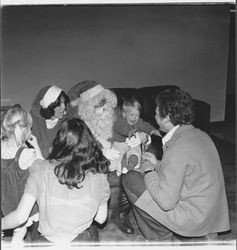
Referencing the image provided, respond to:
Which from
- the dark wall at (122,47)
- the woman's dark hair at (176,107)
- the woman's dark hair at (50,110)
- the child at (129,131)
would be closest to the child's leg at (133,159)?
the child at (129,131)

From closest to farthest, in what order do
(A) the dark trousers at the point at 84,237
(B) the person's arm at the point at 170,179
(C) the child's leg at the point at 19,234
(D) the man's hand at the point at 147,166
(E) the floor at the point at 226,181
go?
(A) the dark trousers at the point at 84,237
(B) the person's arm at the point at 170,179
(C) the child's leg at the point at 19,234
(D) the man's hand at the point at 147,166
(E) the floor at the point at 226,181

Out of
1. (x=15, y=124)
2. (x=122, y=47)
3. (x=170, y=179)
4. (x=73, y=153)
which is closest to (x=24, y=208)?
(x=73, y=153)

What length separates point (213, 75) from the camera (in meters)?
5.00

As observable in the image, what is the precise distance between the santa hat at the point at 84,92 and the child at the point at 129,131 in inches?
9.4

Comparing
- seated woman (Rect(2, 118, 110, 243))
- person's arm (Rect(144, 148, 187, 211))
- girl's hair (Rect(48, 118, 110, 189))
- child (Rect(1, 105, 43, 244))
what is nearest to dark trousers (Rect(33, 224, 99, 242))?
seated woman (Rect(2, 118, 110, 243))

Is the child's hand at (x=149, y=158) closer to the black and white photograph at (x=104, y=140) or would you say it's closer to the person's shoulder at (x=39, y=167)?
the black and white photograph at (x=104, y=140)

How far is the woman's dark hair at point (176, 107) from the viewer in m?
2.40

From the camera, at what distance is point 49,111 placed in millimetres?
2607

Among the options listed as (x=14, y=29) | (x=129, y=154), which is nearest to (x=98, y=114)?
(x=129, y=154)

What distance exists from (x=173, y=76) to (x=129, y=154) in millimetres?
2065

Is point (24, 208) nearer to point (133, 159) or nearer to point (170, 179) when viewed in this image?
point (170, 179)

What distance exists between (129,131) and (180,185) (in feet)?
2.49

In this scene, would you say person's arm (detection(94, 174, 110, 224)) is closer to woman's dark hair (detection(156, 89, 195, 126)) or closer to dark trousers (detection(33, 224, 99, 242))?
dark trousers (detection(33, 224, 99, 242))

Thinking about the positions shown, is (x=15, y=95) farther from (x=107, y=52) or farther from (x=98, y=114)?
(x=107, y=52)
